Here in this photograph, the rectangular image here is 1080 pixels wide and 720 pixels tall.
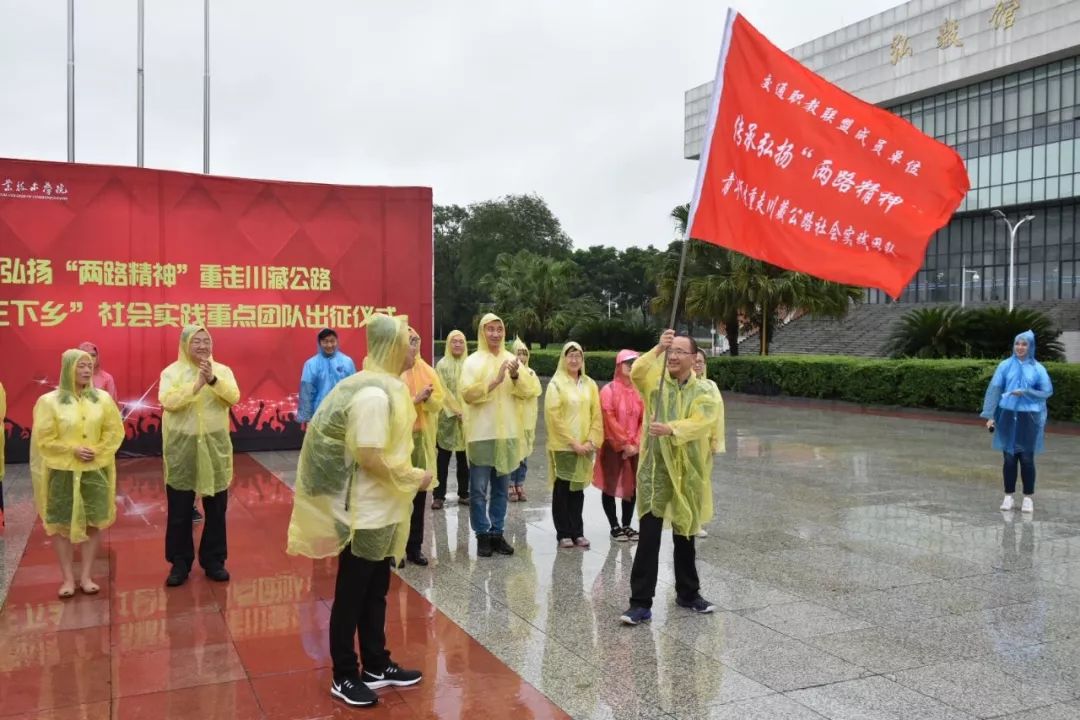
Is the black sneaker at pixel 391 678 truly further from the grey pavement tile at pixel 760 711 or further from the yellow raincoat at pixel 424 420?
the yellow raincoat at pixel 424 420

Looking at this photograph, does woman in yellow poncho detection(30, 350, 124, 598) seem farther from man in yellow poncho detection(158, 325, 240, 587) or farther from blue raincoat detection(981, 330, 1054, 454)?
blue raincoat detection(981, 330, 1054, 454)

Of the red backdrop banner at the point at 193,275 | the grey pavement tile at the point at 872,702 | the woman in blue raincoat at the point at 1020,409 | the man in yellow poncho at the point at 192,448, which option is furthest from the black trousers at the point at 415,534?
the red backdrop banner at the point at 193,275

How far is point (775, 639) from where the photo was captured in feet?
14.0

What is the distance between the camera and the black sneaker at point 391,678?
3.63m

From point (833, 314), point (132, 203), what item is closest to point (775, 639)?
point (132, 203)

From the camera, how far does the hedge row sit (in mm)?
14445

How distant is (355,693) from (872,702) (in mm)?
2012

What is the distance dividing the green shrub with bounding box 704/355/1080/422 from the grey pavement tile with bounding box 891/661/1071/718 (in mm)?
12132

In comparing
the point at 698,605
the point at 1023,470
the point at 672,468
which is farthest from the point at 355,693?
the point at 1023,470

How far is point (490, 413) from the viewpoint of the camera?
232 inches

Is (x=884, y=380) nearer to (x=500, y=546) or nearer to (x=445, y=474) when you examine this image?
(x=445, y=474)

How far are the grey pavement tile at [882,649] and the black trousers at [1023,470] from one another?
3.70 m

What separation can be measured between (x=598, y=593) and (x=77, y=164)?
8.25m

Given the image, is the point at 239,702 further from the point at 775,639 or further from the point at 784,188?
the point at 784,188
